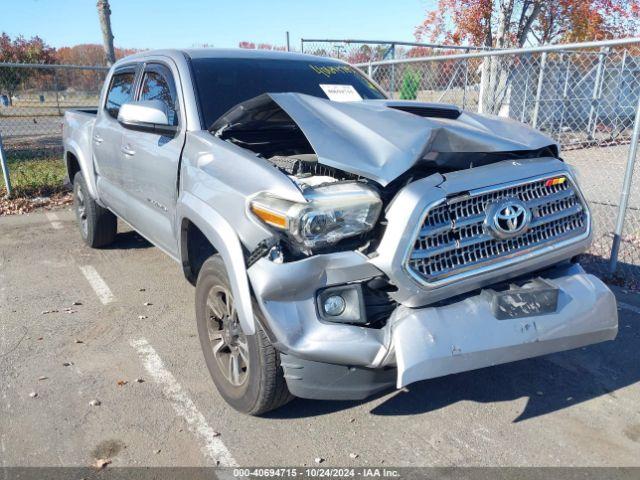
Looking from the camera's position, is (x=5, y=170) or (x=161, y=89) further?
(x=5, y=170)

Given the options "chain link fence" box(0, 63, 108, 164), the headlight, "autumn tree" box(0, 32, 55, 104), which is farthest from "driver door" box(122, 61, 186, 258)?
"autumn tree" box(0, 32, 55, 104)

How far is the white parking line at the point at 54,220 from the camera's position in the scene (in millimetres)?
7234

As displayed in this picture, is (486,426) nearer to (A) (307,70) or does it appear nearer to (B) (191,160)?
(B) (191,160)

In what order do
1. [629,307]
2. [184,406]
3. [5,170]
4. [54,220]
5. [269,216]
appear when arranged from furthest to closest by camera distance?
[5,170] < [54,220] < [629,307] < [184,406] < [269,216]

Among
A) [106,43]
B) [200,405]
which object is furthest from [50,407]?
[106,43]

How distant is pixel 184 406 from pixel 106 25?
13.0 m

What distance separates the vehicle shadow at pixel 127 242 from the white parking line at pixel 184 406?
8.20 ft

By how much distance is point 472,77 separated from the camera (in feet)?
36.4

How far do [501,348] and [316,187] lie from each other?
113 centimetres

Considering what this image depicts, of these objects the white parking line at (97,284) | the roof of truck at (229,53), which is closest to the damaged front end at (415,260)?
the roof of truck at (229,53)

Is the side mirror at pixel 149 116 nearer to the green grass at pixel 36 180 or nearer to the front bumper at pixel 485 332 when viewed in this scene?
the front bumper at pixel 485 332

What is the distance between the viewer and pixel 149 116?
11.3 feet

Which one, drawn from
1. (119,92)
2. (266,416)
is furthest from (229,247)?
(119,92)

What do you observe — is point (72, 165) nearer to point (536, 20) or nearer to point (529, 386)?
point (529, 386)
